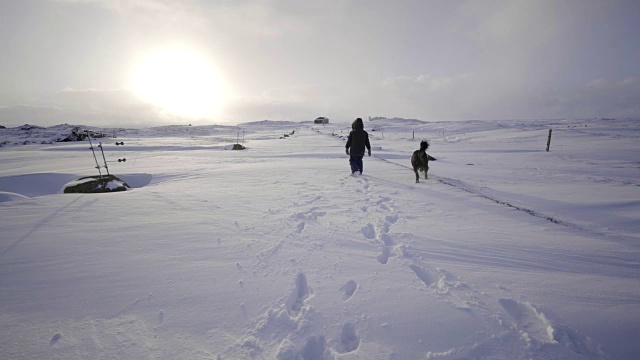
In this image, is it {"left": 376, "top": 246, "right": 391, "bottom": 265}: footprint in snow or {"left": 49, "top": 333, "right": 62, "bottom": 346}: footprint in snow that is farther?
{"left": 376, "top": 246, "right": 391, "bottom": 265}: footprint in snow

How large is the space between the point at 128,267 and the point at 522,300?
3694 millimetres

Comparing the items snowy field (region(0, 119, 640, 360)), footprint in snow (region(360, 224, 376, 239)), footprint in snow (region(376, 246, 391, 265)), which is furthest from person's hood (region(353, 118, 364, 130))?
footprint in snow (region(376, 246, 391, 265))

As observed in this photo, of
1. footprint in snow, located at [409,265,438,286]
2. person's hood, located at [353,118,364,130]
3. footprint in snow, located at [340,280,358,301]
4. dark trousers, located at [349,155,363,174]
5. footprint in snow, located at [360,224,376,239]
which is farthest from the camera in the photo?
dark trousers, located at [349,155,363,174]

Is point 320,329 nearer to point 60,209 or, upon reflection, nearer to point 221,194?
point 221,194

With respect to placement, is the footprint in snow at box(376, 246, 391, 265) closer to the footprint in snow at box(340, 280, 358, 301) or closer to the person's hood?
the footprint in snow at box(340, 280, 358, 301)

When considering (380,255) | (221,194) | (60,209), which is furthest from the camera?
(221,194)

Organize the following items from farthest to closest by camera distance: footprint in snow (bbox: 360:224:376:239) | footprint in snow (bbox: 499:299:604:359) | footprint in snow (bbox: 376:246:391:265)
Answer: footprint in snow (bbox: 360:224:376:239)
footprint in snow (bbox: 376:246:391:265)
footprint in snow (bbox: 499:299:604:359)

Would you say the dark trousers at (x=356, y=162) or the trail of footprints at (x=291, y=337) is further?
the dark trousers at (x=356, y=162)

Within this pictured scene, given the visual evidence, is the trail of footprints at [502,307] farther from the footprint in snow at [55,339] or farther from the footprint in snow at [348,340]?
the footprint in snow at [55,339]

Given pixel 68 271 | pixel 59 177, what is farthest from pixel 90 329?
pixel 59 177

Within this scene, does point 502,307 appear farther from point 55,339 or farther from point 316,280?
point 55,339

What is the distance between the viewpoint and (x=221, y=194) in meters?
5.68

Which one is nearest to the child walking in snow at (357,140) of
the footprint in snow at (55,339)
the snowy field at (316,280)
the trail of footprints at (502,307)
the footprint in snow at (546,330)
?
the snowy field at (316,280)

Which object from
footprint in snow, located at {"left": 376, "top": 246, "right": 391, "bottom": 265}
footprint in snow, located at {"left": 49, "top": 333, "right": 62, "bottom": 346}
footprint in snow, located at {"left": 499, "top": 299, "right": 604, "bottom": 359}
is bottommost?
footprint in snow, located at {"left": 49, "top": 333, "right": 62, "bottom": 346}
